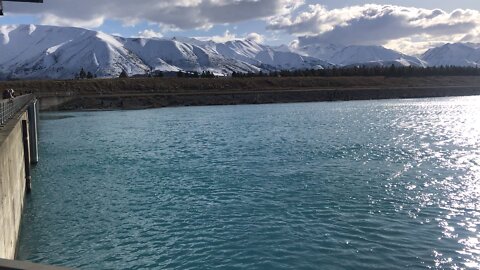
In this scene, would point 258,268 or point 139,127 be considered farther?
point 139,127

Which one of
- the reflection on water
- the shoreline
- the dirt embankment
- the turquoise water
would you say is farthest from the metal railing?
the dirt embankment

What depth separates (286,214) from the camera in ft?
72.6

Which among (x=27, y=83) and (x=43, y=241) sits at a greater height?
(x=27, y=83)

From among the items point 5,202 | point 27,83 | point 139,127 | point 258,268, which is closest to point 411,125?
point 139,127

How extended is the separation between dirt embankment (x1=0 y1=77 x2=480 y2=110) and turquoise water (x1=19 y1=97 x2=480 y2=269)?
267 feet

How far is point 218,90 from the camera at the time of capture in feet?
508

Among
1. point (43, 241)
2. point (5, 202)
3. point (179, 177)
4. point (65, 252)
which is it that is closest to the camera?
point (5, 202)

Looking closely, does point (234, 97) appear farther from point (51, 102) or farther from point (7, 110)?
point (7, 110)

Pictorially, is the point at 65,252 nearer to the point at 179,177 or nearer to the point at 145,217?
the point at 145,217

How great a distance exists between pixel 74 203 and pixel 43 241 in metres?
6.14

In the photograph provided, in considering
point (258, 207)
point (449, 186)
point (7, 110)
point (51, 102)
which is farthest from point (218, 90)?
point (258, 207)

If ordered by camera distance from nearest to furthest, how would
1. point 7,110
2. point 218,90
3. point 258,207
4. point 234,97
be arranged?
point 258,207 → point 7,110 → point 234,97 → point 218,90

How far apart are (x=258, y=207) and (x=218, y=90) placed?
5235 inches

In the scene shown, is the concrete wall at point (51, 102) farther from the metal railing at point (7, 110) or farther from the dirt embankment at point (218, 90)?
the metal railing at point (7, 110)
